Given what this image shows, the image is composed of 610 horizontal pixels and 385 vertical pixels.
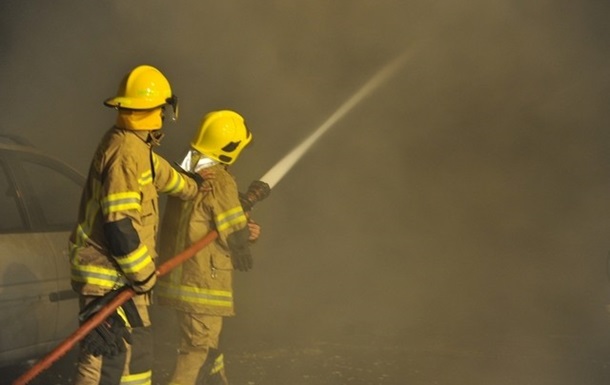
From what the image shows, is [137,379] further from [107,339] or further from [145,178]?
[145,178]

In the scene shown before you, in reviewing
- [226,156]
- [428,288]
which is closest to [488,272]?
[428,288]

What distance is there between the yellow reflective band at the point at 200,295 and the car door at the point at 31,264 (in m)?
0.76

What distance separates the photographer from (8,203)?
592cm

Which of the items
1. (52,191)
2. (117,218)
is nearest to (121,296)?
(117,218)

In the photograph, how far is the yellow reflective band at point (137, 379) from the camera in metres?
4.75

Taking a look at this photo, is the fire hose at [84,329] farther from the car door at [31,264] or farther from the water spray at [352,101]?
the water spray at [352,101]

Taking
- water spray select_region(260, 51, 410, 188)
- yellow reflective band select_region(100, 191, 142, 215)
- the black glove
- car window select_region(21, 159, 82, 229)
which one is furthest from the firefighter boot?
water spray select_region(260, 51, 410, 188)

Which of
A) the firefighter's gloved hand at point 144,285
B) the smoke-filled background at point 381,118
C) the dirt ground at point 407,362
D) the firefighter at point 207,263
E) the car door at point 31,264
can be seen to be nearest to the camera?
the firefighter's gloved hand at point 144,285

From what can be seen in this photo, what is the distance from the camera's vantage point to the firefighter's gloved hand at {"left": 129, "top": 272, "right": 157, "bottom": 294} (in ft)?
14.9

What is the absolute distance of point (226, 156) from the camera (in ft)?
18.3

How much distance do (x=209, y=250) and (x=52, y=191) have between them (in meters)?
1.51

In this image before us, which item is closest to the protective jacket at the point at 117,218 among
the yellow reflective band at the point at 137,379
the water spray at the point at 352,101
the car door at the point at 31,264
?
the yellow reflective band at the point at 137,379

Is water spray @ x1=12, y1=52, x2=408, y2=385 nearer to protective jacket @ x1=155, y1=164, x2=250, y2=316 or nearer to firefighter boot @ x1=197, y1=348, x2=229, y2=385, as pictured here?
protective jacket @ x1=155, y1=164, x2=250, y2=316

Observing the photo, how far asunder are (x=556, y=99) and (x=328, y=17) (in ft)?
7.91
